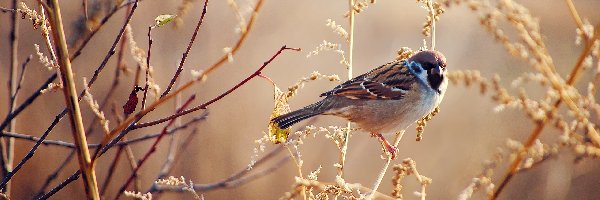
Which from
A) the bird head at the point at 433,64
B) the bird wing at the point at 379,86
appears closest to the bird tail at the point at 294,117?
the bird wing at the point at 379,86

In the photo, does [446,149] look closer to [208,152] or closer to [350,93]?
[208,152]

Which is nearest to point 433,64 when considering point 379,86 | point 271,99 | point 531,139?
point 379,86

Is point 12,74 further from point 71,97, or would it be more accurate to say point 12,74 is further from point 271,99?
point 271,99

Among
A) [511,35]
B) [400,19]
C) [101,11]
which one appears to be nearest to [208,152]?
[400,19]

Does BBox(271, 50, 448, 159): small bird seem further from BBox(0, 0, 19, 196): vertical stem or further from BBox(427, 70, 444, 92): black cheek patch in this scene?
BBox(0, 0, 19, 196): vertical stem

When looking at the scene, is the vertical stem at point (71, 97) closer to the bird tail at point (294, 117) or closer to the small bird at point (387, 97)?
the bird tail at point (294, 117)

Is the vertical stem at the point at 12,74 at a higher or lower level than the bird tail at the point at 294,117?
higher
